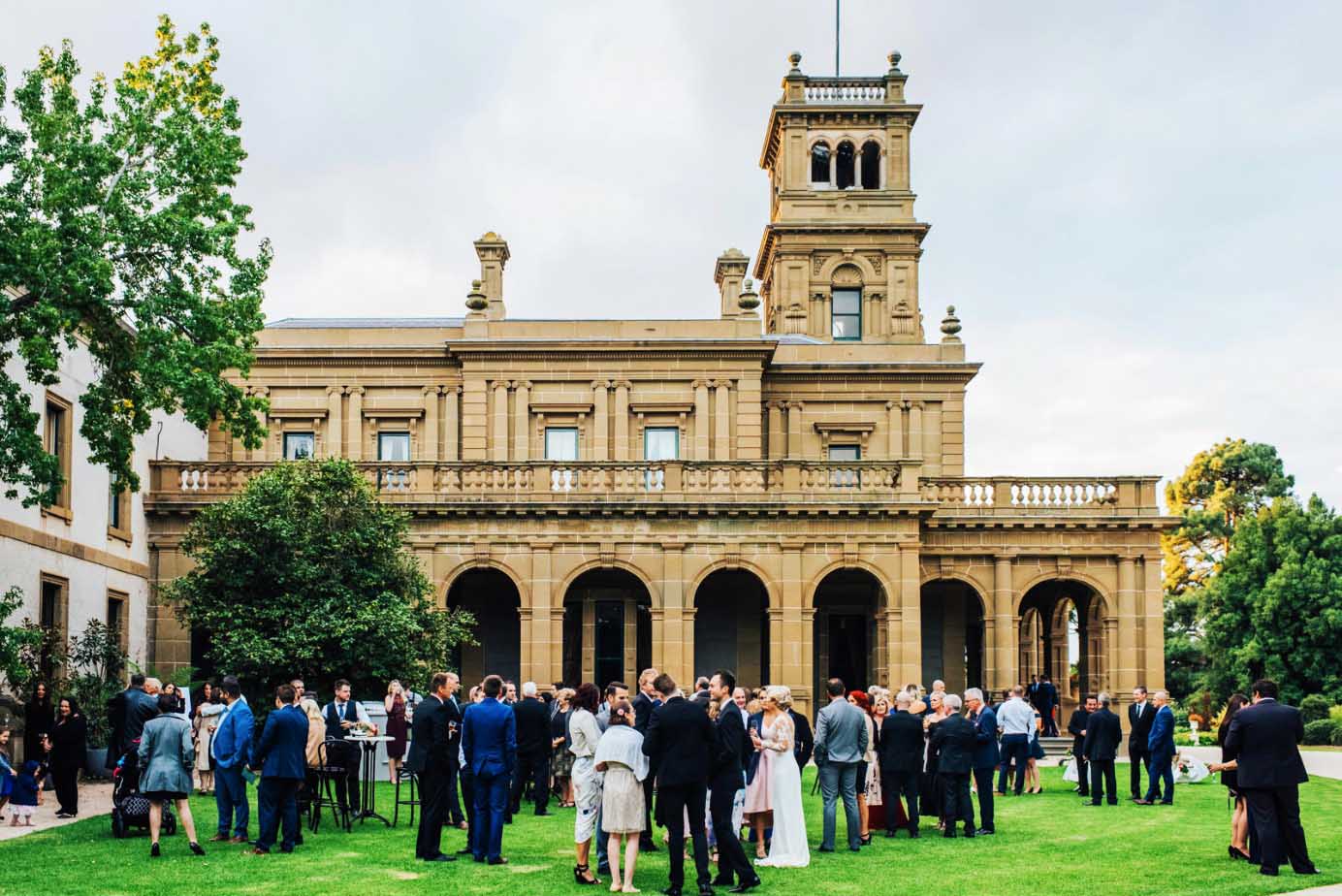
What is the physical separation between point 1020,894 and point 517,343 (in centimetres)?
2723

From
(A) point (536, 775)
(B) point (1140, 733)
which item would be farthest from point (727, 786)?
(B) point (1140, 733)

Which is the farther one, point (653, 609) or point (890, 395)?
point (890, 395)

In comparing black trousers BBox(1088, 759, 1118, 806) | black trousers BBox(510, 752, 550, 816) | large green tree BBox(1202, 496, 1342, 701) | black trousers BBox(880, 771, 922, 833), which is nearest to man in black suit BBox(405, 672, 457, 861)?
black trousers BBox(510, 752, 550, 816)

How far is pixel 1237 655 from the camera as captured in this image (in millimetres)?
53344

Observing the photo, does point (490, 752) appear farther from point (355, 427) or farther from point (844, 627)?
point (355, 427)

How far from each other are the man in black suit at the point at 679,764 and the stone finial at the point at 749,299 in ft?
86.0

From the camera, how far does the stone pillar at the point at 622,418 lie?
133 feet

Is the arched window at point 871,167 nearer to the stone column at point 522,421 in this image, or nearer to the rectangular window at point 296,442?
the stone column at point 522,421

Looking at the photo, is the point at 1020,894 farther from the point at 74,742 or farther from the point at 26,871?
the point at 74,742

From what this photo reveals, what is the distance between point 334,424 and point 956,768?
25.4 metres

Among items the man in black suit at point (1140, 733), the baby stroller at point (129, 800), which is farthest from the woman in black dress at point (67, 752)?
the man in black suit at point (1140, 733)

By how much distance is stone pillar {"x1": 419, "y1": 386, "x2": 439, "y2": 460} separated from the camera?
134ft

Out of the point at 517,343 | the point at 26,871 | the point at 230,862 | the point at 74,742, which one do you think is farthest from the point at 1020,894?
the point at 517,343

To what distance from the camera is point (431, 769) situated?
16.5m
